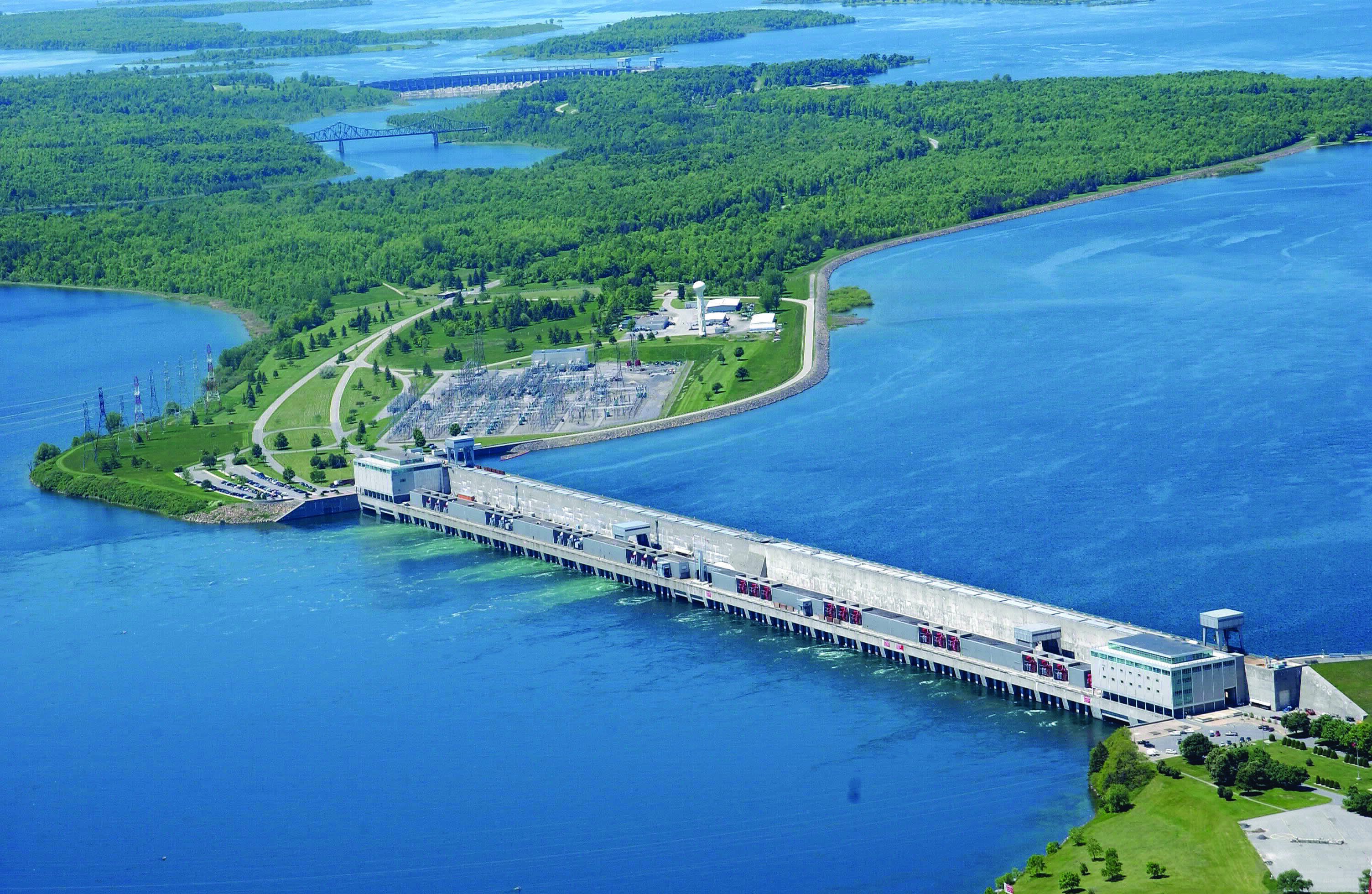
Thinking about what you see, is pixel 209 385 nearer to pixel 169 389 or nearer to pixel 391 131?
pixel 169 389

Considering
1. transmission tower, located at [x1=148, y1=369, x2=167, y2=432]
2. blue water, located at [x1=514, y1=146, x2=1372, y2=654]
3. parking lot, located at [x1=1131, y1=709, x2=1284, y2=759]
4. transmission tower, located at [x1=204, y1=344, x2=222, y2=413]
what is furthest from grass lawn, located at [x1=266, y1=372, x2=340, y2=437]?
parking lot, located at [x1=1131, y1=709, x2=1284, y2=759]

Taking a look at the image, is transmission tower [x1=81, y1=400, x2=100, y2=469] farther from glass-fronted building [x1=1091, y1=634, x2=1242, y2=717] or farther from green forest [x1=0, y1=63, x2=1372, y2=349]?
glass-fronted building [x1=1091, y1=634, x2=1242, y2=717]

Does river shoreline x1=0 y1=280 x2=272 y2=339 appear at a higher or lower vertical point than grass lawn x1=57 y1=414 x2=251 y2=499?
higher

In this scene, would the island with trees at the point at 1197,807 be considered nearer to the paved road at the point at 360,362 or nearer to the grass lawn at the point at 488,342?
the paved road at the point at 360,362

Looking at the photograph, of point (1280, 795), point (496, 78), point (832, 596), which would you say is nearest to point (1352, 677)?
point (1280, 795)

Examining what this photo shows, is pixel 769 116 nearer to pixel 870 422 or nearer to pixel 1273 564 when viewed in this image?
pixel 870 422

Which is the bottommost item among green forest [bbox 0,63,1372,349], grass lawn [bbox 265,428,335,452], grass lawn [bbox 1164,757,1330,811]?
grass lawn [bbox 1164,757,1330,811]
